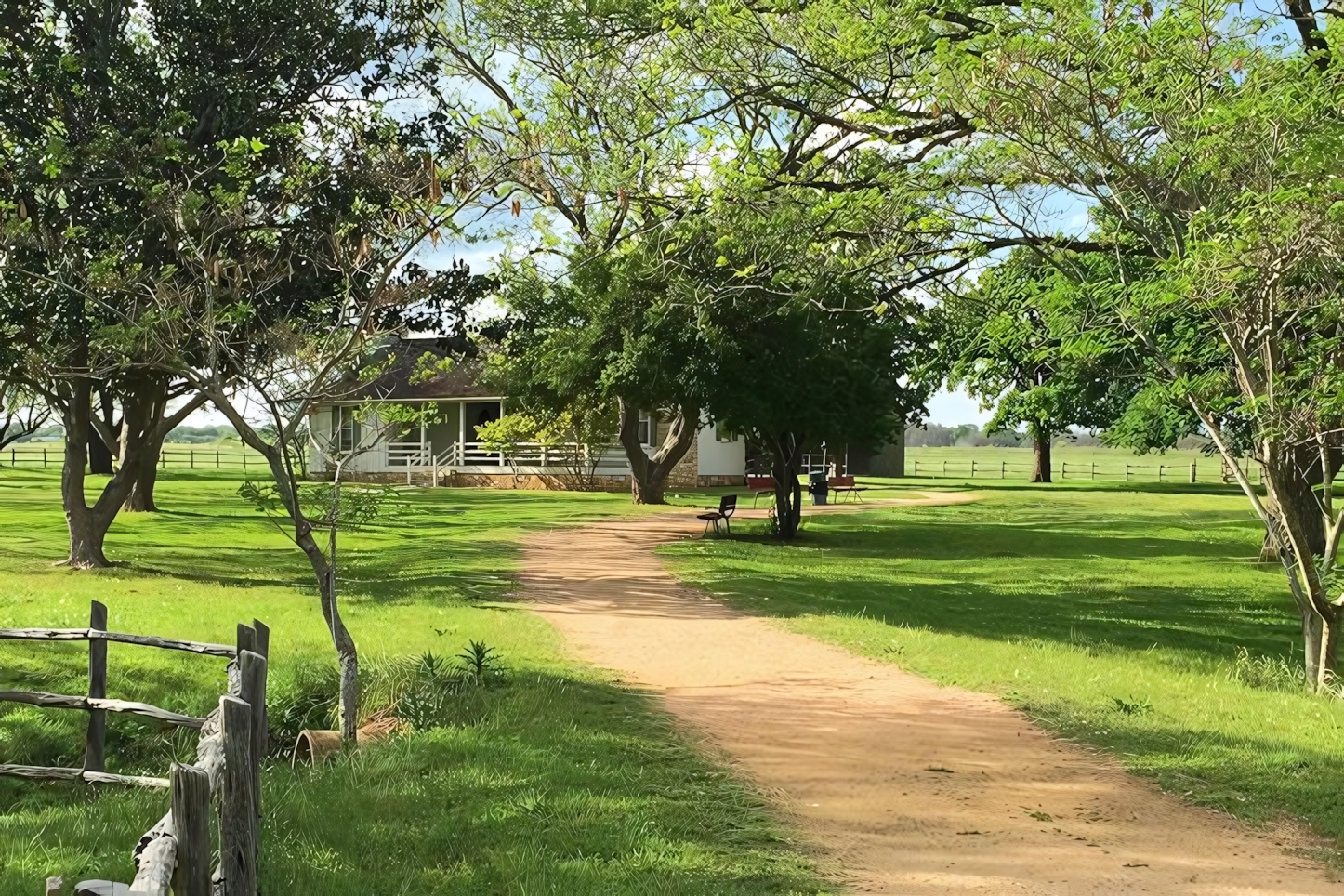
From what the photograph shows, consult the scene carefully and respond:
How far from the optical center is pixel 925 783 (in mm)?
7180

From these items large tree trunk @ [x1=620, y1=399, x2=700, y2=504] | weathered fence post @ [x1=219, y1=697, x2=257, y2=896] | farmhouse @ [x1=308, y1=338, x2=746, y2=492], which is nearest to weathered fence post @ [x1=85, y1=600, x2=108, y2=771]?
weathered fence post @ [x1=219, y1=697, x2=257, y2=896]

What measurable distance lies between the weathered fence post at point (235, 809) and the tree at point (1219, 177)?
7.11 m

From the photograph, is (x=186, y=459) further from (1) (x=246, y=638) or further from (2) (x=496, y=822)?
(2) (x=496, y=822)

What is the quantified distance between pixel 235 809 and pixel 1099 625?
1211 cm

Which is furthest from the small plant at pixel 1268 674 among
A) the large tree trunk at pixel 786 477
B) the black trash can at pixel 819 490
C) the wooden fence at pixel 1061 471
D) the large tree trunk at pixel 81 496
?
the wooden fence at pixel 1061 471

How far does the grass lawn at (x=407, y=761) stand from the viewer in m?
5.63

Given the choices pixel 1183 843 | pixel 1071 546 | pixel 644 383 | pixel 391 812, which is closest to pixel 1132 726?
pixel 1183 843

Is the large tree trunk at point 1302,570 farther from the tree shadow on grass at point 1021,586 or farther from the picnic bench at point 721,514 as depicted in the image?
the picnic bench at point 721,514

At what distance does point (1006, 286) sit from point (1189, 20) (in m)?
8.95

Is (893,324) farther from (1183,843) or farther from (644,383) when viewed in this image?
(1183,843)

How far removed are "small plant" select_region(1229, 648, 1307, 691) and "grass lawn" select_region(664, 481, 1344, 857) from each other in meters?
0.04

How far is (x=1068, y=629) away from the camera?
13.9m

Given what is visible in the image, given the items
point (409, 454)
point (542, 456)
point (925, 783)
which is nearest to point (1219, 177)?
point (925, 783)

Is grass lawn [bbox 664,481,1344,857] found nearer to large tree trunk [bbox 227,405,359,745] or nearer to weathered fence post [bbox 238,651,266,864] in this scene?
large tree trunk [bbox 227,405,359,745]
